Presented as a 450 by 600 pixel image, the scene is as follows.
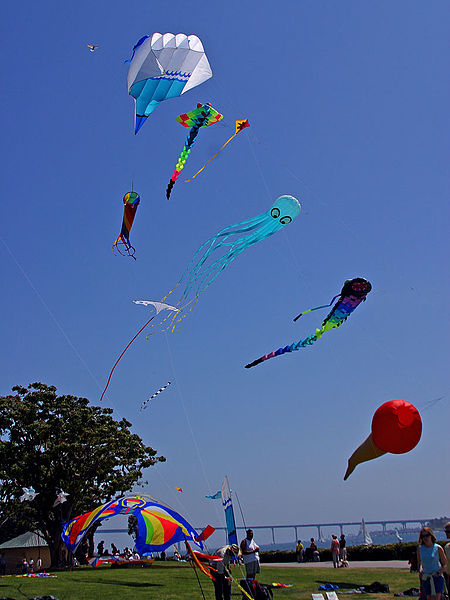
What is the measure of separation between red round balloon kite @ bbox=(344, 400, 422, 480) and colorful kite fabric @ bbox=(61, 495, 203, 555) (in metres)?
5.14

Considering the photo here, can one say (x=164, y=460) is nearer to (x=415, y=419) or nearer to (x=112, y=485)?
(x=112, y=485)

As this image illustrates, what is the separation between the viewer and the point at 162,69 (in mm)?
12555

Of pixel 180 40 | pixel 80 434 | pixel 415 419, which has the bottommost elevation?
pixel 415 419

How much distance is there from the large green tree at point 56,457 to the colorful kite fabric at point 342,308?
15.0 meters

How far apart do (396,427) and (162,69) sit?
30.9 ft

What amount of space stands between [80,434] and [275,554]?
1131 cm

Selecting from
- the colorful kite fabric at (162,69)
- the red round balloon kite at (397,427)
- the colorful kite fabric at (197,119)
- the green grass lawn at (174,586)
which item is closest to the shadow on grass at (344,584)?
the green grass lawn at (174,586)

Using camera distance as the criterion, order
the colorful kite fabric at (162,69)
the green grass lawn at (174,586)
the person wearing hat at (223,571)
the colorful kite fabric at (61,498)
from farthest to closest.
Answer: the colorful kite fabric at (61,498) → the colorful kite fabric at (162,69) → the green grass lawn at (174,586) → the person wearing hat at (223,571)

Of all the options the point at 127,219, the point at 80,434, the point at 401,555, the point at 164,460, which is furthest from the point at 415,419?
the point at 164,460

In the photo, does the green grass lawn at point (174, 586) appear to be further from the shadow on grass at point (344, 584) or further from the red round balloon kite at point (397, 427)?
the red round balloon kite at point (397, 427)

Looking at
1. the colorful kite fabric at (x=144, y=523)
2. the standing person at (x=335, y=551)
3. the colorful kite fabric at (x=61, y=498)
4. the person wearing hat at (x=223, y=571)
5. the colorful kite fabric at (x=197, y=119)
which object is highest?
the colorful kite fabric at (x=197, y=119)

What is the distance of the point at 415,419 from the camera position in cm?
951

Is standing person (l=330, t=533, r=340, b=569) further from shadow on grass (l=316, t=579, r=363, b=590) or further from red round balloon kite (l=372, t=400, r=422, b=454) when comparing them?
red round balloon kite (l=372, t=400, r=422, b=454)

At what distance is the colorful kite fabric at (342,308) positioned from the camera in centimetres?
1191
